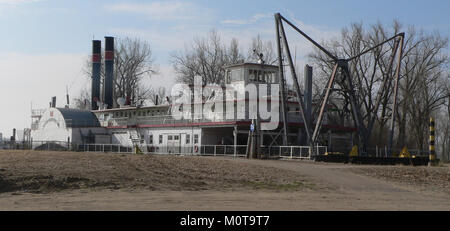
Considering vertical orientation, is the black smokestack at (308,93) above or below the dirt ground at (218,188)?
above

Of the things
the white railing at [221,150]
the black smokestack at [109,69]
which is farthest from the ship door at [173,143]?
the black smokestack at [109,69]

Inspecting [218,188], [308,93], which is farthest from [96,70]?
[218,188]

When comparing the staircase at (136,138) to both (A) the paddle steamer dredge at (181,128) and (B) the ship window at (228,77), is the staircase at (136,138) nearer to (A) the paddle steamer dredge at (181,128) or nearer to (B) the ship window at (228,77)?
(A) the paddle steamer dredge at (181,128)

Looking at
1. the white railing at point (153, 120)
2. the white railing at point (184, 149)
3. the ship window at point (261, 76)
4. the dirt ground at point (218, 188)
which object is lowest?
the dirt ground at point (218, 188)

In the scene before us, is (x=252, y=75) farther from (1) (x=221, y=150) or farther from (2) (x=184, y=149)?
(1) (x=221, y=150)

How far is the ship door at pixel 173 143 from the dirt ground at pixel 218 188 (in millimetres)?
21228

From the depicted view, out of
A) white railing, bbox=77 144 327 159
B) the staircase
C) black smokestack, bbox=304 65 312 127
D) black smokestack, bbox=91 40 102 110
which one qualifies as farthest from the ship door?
black smokestack, bbox=91 40 102 110

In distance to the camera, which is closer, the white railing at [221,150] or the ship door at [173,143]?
the white railing at [221,150]

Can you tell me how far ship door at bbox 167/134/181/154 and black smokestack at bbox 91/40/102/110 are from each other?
74.9 feet

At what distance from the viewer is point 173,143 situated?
48.0 meters

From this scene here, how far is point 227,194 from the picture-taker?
16.1 m

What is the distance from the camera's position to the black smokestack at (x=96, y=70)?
68.9m
